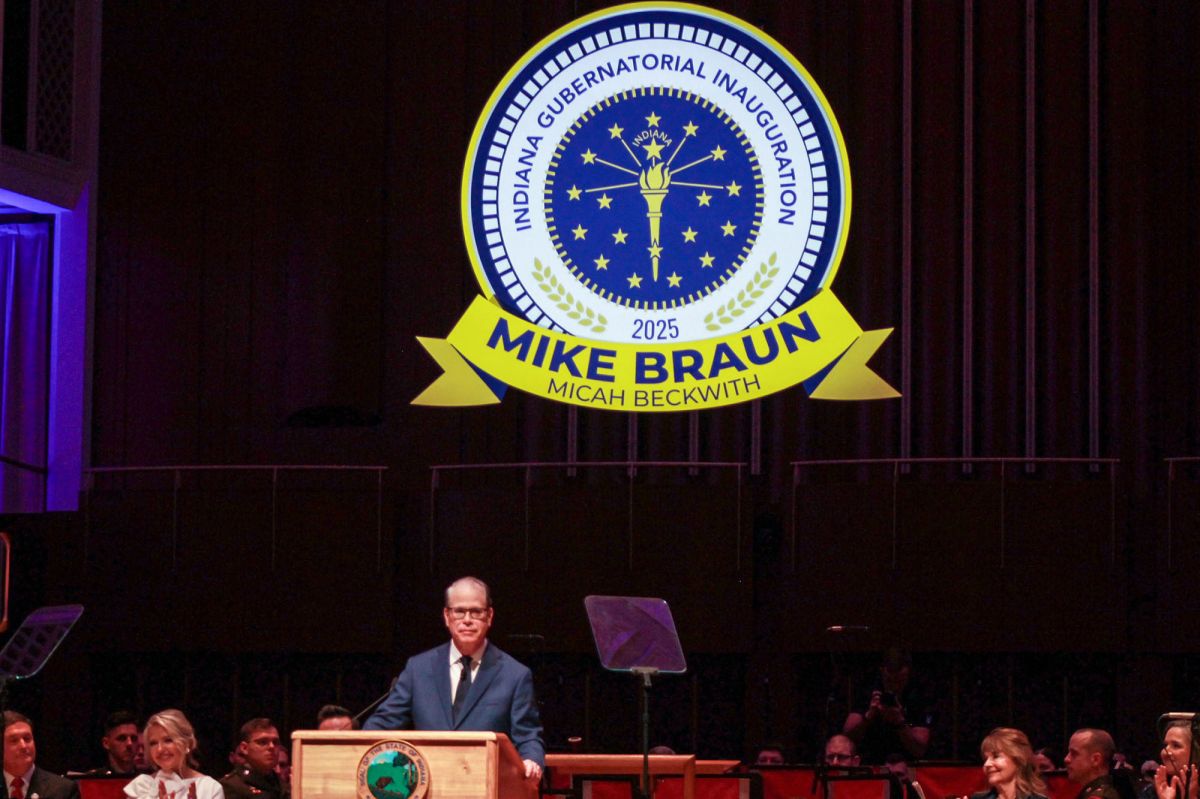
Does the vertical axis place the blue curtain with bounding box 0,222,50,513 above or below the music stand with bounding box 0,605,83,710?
above

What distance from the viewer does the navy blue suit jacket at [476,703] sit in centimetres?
528

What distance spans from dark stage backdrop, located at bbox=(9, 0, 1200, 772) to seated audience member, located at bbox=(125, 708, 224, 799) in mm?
5864

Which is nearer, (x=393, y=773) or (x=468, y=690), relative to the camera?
(x=393, y=773)

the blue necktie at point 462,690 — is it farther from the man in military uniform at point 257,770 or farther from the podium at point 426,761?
the man in military uniform at point 257,770

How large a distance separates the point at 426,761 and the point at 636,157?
795 centimetres

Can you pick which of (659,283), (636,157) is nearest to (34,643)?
(659,283)

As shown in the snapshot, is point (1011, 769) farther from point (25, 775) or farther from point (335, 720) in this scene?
point (25, 775)

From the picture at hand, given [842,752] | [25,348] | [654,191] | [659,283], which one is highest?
[654,191]

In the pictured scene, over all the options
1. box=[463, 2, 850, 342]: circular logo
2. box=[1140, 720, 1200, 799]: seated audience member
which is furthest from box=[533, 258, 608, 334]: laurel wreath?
box=[1140, 720, 1200, 799]: seated audience member

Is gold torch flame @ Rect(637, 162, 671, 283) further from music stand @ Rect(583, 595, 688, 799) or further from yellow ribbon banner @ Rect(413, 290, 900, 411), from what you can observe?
music stand @ Rect(583, 595, 688, 799)

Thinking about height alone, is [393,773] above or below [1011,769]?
above

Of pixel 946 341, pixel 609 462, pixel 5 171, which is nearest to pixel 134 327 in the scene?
pixel 5 171

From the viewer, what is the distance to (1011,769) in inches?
237

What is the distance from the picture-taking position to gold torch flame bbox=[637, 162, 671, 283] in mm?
12234
